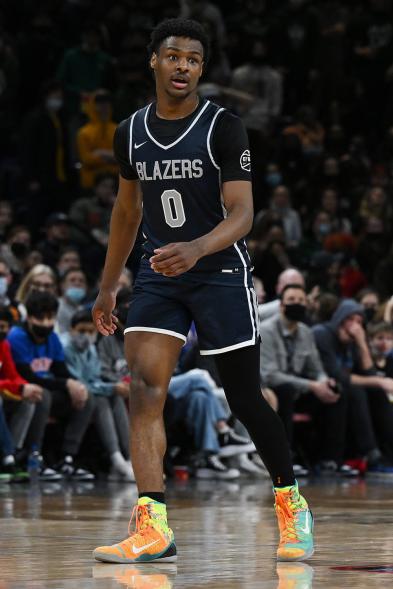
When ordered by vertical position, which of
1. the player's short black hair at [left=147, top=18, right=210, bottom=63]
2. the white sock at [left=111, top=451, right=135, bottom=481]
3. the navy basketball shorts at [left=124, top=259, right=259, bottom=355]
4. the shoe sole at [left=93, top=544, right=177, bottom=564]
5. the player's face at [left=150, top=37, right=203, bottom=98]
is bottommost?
the white sock at [left=111, top=451, right=135, bottom=481]

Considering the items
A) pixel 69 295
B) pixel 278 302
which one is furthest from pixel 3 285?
pixel 278 302

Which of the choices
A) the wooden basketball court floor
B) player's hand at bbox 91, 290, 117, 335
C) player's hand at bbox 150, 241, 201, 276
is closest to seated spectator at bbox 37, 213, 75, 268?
the wooden basketball court floor

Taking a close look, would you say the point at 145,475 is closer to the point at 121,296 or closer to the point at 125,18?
the point at 121,296

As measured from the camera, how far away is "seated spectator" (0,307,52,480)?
1158 cm

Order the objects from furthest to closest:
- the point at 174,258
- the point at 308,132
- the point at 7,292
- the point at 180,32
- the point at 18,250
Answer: the point at 308,132, the point at 18,250, the point at 7,292, the point at 180,32, the point at 174,258

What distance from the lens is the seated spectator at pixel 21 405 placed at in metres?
11.6

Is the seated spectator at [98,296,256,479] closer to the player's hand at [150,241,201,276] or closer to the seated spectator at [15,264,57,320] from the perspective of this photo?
the seated spectator at [15,264,57,320]

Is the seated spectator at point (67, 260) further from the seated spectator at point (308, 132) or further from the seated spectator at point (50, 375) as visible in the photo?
the seated spectator at point (308, 132)

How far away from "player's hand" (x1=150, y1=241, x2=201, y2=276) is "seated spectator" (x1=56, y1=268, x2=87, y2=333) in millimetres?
7685

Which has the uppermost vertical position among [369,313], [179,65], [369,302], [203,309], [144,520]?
[179,65]

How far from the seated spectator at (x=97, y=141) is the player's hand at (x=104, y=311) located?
453 inches

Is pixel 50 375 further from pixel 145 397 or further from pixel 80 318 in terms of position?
pixel 145 397

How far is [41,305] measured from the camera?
11.8 metres

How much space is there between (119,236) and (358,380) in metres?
7.61
